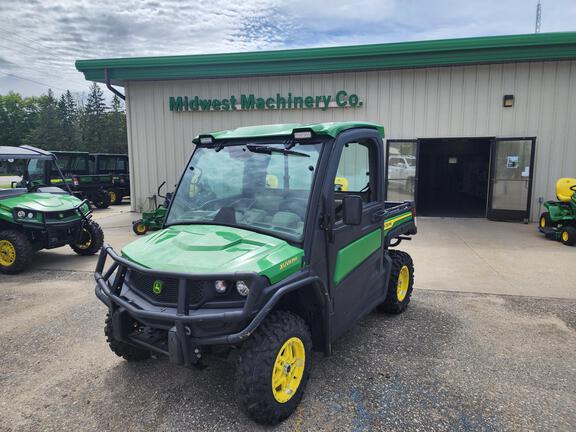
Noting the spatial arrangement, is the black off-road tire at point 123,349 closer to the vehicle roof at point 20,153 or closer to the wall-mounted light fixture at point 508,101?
the vehicle roof at point 20,153

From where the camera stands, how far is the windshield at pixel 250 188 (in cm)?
308

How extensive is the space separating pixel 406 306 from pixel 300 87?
28.8 feet

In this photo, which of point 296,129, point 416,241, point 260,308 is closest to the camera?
point 260,308

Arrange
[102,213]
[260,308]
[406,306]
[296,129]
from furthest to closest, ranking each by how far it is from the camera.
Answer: [102,213], [406,306], [296,129], [260,308]

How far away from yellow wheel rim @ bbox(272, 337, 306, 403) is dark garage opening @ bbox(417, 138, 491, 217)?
1474 centimetres

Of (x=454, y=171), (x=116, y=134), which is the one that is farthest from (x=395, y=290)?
(x=116, y=134)

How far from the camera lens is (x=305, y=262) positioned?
2904 millimetres

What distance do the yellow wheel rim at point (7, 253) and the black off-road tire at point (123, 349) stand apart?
4317 mm

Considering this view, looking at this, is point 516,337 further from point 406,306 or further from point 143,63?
point 143,63

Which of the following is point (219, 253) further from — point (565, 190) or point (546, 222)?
point (565, 190)

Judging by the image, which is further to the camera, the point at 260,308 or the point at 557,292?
the point at 557,292

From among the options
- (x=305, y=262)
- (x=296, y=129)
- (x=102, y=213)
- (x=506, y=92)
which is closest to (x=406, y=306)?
(x=305, y=262)

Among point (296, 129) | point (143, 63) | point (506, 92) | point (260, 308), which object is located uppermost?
point (143, 63)

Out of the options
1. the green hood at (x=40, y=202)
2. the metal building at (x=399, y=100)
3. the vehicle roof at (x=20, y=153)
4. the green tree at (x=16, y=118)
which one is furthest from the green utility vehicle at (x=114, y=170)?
Answer: the green tree at (x=16, y=118)
